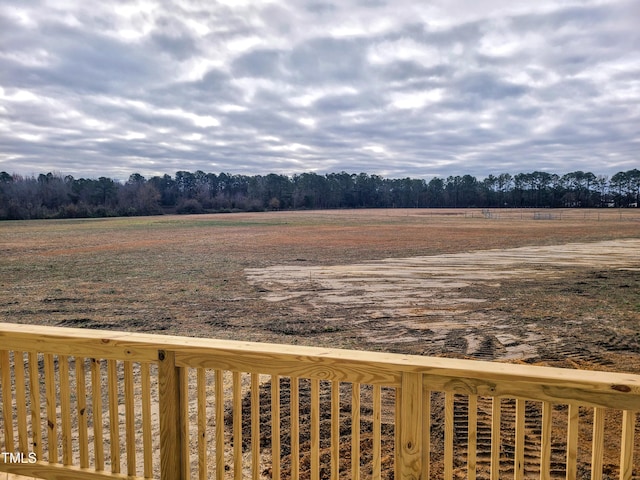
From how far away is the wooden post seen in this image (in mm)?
2156

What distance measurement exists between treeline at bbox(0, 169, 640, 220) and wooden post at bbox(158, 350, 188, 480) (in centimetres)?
8221

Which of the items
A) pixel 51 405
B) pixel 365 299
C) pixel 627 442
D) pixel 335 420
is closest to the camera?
pixel 627 442

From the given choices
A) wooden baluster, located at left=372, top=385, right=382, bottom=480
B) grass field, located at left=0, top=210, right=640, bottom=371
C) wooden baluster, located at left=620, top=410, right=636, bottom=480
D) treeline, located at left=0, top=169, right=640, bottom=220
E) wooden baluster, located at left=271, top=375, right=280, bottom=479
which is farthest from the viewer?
treeline, located at left=0, top=169, right=640, bottom=220

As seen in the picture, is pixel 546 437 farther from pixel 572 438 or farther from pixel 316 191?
pixel 316 191

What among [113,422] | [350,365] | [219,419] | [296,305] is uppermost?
[350,365]

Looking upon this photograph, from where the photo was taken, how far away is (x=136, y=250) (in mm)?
21797

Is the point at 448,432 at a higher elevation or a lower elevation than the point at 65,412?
higher

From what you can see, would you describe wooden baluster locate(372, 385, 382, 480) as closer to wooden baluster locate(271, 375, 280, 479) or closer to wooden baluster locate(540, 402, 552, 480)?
wooden baluster locate(271, 375, 280, 479)

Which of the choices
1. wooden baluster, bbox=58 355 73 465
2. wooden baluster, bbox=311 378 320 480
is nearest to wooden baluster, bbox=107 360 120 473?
wooden baluster, bbox=58 355 73 465

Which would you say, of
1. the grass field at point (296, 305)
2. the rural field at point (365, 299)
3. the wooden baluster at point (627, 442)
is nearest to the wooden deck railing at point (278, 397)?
the wooden baluster at point (627, 442)

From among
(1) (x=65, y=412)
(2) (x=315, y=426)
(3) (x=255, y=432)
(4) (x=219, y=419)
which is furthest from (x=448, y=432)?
(1) (x=65, y=412)

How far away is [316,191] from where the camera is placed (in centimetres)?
12950

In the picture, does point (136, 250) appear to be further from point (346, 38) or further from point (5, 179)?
point (5, 179)

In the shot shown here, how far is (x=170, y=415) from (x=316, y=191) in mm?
128096
